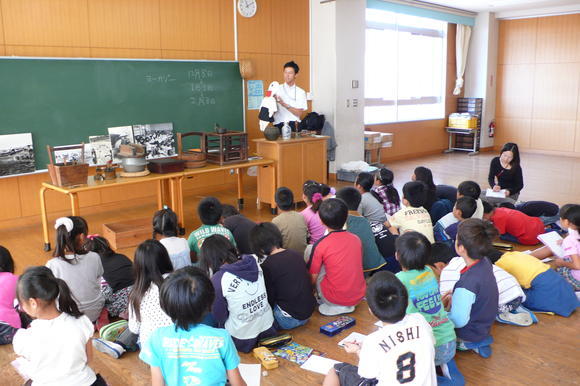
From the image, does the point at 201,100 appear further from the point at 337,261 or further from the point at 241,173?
the point at 337,261

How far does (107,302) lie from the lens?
326 cm

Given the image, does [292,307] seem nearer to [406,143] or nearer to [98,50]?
[98,50]

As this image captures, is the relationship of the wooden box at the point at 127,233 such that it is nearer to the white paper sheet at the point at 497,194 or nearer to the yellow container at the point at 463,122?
the white paper sheet at the point at 497,194

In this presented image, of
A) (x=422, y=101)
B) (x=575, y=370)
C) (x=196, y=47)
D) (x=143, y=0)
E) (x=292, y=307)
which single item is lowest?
(x=575, y=370)

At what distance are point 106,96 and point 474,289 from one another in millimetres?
4750

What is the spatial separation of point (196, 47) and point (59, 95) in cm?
193

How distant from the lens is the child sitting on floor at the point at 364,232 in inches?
146

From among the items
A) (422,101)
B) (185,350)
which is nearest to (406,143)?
(422,101)

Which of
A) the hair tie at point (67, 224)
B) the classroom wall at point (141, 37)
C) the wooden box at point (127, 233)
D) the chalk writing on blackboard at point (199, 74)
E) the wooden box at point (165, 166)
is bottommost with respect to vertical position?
the wooden box at point (127, 233)

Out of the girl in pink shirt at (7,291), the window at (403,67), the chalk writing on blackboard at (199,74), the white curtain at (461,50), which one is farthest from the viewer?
the white curtain at (461,50)

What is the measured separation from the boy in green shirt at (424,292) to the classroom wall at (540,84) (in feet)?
31.1

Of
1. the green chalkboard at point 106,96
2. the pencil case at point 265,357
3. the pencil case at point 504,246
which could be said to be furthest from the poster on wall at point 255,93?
the pencil case at point 265,357

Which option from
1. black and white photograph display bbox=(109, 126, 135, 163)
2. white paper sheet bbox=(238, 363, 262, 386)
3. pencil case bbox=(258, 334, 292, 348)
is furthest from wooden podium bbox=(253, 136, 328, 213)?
white paper sheet bbox=(238, 363, 262, 386)

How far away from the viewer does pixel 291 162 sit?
6199 mm
